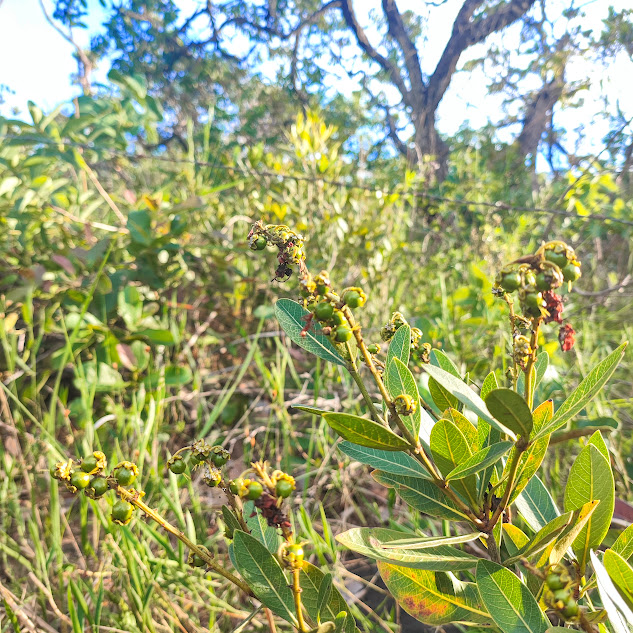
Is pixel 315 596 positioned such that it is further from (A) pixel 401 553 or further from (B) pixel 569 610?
(B) pixel 569 610

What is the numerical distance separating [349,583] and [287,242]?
79 centimetres

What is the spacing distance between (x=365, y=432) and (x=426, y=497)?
0.46ft

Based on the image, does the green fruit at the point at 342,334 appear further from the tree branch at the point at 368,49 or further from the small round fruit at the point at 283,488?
the tree branch at the point at 368,49

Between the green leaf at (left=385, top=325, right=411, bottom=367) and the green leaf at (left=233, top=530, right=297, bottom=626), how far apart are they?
205 millimetres

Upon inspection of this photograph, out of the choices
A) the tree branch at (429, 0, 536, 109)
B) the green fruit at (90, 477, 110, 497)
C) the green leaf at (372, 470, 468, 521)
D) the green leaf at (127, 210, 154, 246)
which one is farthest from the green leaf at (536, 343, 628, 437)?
the tree branch at (429, 0, 536, 109)

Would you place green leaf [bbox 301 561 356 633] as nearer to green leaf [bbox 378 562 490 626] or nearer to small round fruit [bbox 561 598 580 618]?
green leaf [bbox 378 562 490 626]

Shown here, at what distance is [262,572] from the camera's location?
0.37 meters

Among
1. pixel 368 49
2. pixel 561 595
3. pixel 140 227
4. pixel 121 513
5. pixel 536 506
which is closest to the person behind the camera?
pixel 561 595

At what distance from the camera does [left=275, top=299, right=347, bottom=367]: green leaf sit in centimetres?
39

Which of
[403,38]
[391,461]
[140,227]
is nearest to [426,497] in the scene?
[391,461]

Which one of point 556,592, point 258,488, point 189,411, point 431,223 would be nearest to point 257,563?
point 258,488

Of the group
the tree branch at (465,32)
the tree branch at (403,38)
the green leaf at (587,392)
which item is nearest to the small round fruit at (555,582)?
the green leaf at (587,392)

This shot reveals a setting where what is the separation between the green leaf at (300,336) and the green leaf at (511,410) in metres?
0.13

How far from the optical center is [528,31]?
497 centimetres
